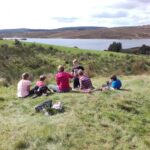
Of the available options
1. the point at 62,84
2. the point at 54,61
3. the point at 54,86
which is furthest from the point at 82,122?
the point at 54,61

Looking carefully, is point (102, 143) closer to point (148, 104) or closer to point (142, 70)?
point (148, 104)

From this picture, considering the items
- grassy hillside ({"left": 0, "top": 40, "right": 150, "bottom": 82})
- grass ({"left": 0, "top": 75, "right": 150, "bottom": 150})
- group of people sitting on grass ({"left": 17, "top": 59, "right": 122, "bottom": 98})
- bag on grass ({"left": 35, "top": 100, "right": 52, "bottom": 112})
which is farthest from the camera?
grassy hillside ({"left": 0, "top": 40, "right": 150, "bottom": 82})

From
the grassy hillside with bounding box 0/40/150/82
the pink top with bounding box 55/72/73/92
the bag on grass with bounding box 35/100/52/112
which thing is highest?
the pink top with bounding box 55/72/73/92

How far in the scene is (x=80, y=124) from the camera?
13102 mm

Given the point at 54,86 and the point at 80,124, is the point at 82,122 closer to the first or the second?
the point at 80,124

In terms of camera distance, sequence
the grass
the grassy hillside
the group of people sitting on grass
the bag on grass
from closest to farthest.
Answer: the grass, the bag on grass, the group of people sitting on grass, the grassy hillside

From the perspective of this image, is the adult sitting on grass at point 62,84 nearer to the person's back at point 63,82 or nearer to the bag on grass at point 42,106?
the person's back at point 63,82

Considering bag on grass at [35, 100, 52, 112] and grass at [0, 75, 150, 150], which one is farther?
bag on grass at [35, 100, 52, 112]

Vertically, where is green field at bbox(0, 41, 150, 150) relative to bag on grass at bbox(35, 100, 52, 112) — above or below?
below

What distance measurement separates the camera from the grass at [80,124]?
39.8 ft

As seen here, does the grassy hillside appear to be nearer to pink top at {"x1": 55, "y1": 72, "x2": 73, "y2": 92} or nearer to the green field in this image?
pink top at {"x1": 55, "y1": 72, "x2": 73, "y2": 92}

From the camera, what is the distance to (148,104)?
55.1ft

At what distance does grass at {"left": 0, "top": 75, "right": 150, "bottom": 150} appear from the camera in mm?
12125

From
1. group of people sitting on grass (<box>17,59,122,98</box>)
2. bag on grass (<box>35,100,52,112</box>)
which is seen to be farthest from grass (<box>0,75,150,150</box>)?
group of people sitting on grass (<box>17,59,122,98</box>)
